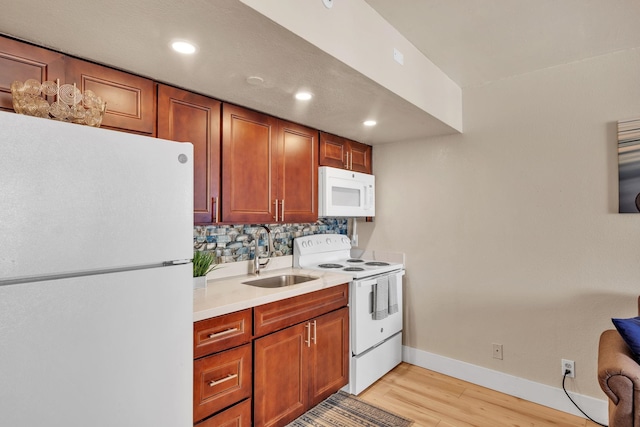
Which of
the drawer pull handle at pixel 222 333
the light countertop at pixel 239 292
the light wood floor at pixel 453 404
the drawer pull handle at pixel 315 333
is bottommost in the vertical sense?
the light wood floor at pixel 453 404

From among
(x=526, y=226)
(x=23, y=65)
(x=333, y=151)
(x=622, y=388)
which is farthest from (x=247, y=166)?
(x=622, y=388)

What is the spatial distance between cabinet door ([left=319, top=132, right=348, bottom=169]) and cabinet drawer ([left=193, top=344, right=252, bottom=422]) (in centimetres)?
169

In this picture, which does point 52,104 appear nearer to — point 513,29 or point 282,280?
point 282,280

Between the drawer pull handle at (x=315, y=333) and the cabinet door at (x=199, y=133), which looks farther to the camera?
the drawer pull handle at (x=315, y=333)

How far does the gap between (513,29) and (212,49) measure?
169 cm

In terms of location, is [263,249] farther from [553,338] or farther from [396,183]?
[553,338]

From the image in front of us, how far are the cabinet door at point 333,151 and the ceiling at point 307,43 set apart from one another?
289 millimetres

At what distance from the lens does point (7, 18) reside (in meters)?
1.24

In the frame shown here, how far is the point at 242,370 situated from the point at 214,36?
1.61 m

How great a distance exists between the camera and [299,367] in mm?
2160

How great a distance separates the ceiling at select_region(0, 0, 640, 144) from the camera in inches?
48.8

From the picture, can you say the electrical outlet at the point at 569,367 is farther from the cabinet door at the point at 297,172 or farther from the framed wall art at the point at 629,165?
the cabinet door at the point at 297,172

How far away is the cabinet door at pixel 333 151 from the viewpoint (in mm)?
2914

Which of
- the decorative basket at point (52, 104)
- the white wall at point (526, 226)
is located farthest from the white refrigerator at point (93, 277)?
the white wall at point (526, 226)
